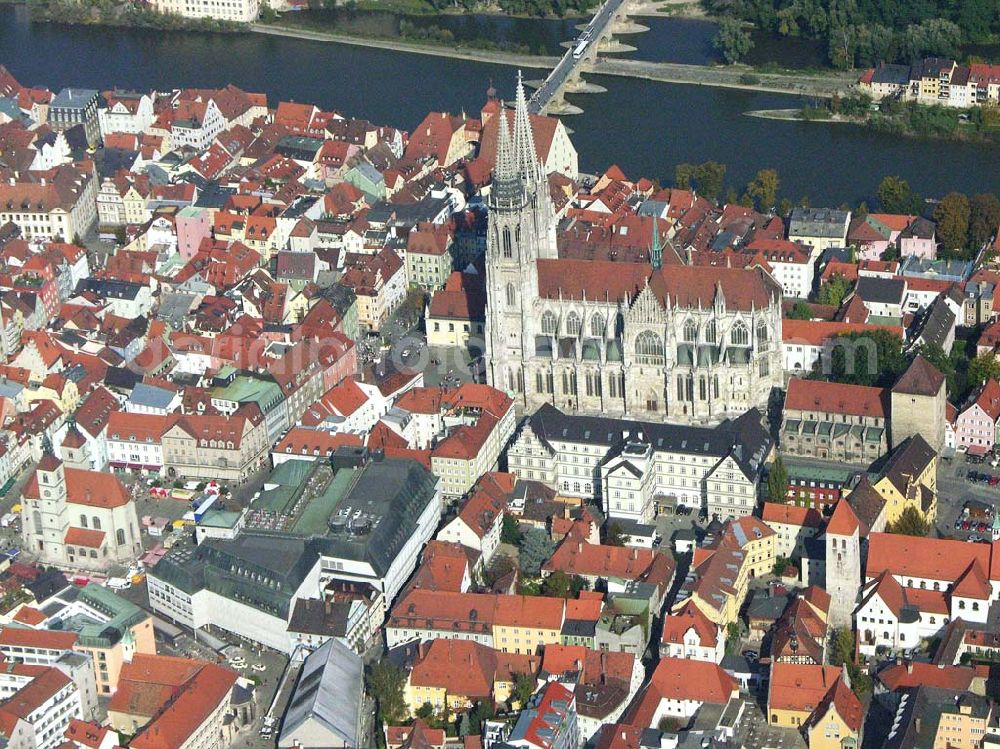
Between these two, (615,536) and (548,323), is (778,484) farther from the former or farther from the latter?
(548,323)

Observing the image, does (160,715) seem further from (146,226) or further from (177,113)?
(177,113)

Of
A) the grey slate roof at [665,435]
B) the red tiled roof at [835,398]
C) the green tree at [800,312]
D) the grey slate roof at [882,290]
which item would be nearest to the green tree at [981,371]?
the red tiled roof at [835,398]

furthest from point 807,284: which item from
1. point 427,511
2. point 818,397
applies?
point 427,511

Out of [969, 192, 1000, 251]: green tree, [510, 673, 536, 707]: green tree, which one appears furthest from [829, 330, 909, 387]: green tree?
[510, 673, 536, 707]: green tree

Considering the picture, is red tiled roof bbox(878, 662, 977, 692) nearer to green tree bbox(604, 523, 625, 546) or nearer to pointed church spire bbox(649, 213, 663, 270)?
green tree bbox(604, 523, 625, 546)

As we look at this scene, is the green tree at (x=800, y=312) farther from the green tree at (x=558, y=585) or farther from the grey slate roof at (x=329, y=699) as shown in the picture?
the grey slate roof at (x=329, y=699)

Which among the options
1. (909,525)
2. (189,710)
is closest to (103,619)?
(189,710)
